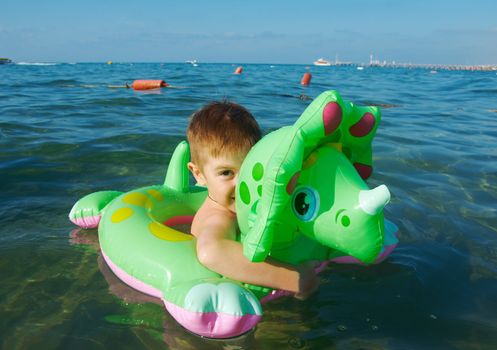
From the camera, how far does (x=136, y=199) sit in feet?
10.2

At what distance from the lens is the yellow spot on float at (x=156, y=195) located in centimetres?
324

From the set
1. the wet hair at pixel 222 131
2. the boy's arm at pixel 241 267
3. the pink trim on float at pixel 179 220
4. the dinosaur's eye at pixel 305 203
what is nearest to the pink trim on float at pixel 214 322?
the boy's arm at pixel 241 267

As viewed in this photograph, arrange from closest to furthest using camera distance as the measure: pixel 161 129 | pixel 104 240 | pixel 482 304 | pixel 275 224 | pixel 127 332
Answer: pixel 275 224, pixel 127 332, pixel 482 304, pixel 104 240, pixel 161 129

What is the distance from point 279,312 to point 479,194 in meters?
3.05

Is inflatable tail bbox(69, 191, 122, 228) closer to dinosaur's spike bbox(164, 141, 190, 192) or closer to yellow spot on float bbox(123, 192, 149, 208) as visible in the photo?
yellow spot on float bbox(123, 192, 149, 208)

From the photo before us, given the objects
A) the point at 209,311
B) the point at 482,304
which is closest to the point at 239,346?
the point at 209,311

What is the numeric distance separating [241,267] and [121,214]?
39.5 inches

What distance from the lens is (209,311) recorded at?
2.13 m

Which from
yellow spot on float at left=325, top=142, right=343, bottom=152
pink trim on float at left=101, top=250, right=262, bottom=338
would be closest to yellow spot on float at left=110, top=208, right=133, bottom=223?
pink trim on float at left=101, top=250, right=262, bottom=338

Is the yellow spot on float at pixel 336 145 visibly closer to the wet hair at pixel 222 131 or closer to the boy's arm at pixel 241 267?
the wet hair at pixel 222 131

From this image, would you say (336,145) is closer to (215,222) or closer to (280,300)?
(215,222)

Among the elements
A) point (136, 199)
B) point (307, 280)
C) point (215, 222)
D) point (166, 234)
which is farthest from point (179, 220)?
point (307, 280)

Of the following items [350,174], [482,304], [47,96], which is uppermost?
[350,174]

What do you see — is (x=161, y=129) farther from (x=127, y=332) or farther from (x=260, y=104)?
(x=127, y=332)
